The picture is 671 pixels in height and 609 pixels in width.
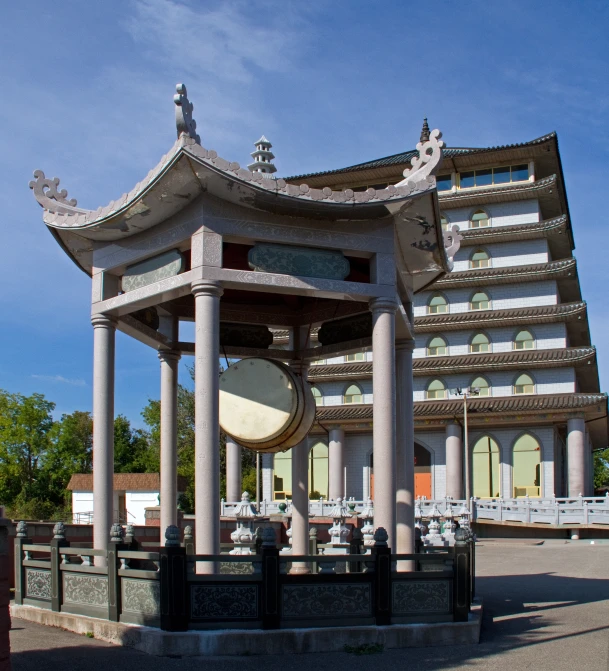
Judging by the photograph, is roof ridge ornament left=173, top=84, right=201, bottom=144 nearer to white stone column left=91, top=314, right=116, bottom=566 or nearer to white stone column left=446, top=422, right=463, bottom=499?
white stone column left=91, top=314, right=116, bottom=566

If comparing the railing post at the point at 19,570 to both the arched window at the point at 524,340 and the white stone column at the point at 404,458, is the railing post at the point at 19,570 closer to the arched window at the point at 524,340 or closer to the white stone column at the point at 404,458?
the white stone column at the point at 404,458

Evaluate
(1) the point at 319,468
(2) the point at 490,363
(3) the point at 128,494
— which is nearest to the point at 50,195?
(3) the point at 128,494

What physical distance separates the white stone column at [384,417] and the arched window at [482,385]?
3908 centimetres

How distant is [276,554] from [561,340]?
42376mm

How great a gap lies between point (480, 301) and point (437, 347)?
3.78 m

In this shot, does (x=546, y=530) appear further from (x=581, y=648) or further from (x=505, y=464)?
(x=581, y=648)

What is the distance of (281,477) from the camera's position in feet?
172

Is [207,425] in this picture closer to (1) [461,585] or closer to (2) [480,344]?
(1) [461,585]

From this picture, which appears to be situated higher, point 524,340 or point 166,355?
point 524,340

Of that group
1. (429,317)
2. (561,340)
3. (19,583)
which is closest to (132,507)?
(429,317)

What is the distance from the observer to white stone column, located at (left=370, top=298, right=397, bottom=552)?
37.1 ft

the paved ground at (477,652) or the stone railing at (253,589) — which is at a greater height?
the stone railing at (253,589)

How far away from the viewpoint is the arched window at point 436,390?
5106 centimetres

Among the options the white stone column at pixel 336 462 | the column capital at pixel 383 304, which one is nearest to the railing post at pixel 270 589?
the column capital at pixel 383 304
